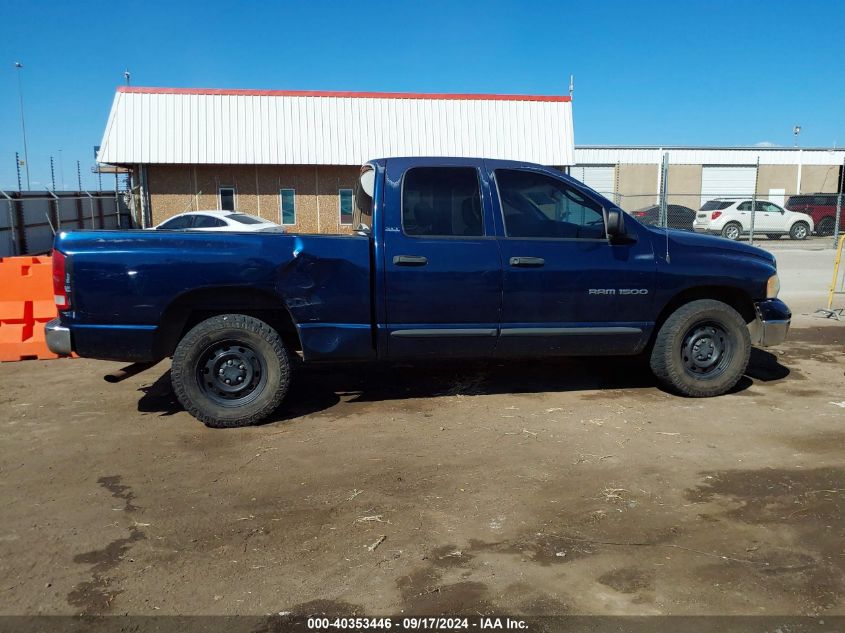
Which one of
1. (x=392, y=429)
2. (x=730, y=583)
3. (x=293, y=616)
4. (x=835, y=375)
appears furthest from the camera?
(x=835, y=375)

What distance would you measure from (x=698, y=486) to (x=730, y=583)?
1150 mm

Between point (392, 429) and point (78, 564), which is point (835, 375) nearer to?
point (392, 429)

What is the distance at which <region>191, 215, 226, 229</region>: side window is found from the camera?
18.3m

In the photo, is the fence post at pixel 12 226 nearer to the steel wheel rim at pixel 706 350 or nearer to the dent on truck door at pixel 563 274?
the dent on truck door at pixel 563 274

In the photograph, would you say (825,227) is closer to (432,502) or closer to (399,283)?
(399,283)

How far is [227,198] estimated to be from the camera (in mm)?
25016

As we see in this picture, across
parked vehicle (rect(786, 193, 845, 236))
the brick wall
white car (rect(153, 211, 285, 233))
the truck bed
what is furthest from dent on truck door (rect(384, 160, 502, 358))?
parked vehicle (rect(786, 193, 845, 236))

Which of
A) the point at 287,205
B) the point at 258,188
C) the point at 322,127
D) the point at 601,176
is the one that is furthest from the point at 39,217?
the point at 601,176

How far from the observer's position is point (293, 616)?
3.05 metres

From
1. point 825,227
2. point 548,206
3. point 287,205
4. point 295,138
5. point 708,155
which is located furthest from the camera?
point 708,155

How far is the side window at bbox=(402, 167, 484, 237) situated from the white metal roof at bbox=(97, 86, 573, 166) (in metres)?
19.2

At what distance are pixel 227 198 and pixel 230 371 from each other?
20.8 meters

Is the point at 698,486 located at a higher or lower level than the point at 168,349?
lower

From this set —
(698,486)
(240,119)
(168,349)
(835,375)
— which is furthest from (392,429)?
(240,119)
